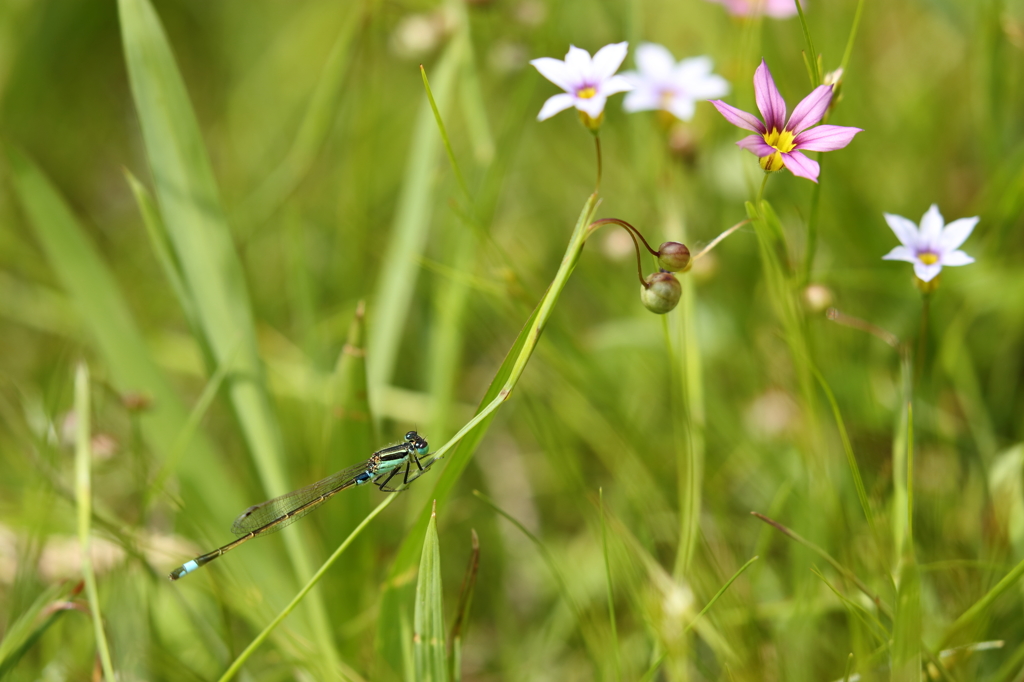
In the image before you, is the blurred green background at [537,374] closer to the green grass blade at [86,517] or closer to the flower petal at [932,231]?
the green grass blade at [86,517]

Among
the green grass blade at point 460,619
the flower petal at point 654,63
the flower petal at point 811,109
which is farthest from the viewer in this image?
the flower petal at point 654,63

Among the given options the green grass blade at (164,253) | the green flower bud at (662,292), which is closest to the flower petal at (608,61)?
the green flower bud at (662,292)

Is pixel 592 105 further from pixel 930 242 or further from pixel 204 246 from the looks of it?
pixel 204 246

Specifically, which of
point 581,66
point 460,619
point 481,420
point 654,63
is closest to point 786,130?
point 581,66

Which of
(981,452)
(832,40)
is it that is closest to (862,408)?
(981,452)

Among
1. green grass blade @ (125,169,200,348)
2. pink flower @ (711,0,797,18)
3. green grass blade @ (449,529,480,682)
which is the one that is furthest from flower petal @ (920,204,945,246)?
green grass blade @ (125,169,200,348)

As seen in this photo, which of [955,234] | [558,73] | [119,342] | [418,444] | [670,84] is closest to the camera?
[558,73]
